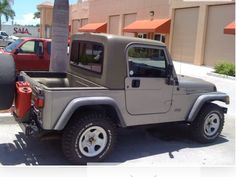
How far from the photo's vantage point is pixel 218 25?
2311cm

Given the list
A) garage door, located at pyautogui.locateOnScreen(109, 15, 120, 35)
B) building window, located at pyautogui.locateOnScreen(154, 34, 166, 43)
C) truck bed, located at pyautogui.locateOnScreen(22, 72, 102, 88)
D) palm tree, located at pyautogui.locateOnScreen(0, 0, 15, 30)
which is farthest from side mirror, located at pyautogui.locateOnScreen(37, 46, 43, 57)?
palm tree, located at pyautogui.locateOnScreen(0, 0, 15, 30)

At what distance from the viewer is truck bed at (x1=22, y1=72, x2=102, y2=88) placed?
605cm

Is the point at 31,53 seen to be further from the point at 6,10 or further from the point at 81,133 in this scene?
the point at 6,10

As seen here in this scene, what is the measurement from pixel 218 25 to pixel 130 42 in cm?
1902

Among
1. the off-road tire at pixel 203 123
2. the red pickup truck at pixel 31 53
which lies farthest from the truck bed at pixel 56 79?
the red pickup truck at pixel 31 53

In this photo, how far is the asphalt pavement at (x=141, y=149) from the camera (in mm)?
5339

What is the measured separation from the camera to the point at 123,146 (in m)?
6.05

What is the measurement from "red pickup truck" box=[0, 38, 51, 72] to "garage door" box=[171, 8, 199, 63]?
47.8 feet

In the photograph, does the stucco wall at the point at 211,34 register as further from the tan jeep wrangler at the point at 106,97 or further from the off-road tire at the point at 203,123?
the tan jeep wrangler at the point at 106,97

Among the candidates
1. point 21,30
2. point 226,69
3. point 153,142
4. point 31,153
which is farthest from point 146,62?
point 21,30

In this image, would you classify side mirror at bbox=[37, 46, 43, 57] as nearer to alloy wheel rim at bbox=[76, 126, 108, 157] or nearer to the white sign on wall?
alloy wheel rim at bbox=[76, 126, 108, 157]

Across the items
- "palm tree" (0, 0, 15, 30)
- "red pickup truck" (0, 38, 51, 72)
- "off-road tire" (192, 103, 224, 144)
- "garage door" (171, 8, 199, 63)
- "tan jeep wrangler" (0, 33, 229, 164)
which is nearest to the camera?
"tan jeep wrangler" (0, 33, 229, 164)

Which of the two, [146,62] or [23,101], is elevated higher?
[146,62]

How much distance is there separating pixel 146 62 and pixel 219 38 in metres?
18.7
